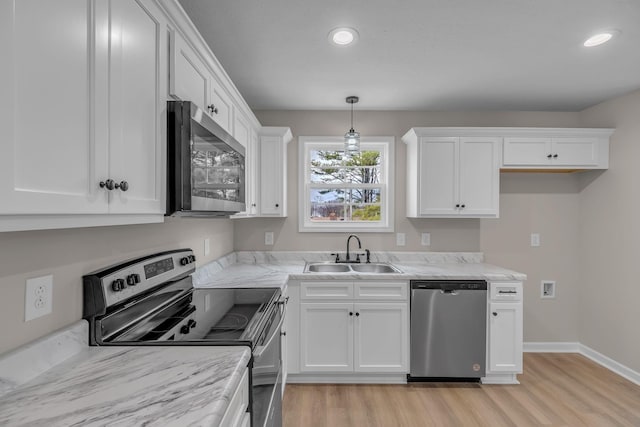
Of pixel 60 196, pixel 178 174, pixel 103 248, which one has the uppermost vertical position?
pixel 178 174

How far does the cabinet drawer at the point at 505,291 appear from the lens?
2551 mm

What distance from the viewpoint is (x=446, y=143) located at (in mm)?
2896

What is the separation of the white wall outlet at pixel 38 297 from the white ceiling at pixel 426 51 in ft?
4.69

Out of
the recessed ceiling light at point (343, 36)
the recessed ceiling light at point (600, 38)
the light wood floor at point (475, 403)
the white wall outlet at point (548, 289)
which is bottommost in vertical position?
the light wood floor at point (475, 403)

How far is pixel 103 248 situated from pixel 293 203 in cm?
208

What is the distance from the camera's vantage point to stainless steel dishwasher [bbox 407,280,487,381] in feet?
8.29

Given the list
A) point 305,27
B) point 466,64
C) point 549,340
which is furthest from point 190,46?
point 549,340

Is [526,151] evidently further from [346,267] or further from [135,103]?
[135,103]

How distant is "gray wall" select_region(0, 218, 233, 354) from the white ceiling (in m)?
1.24

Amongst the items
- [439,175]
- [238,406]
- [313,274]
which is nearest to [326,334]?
[313,274]

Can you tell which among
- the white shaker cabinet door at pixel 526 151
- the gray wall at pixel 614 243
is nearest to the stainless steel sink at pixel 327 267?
the white shaker cabinet door at pixel 526 151

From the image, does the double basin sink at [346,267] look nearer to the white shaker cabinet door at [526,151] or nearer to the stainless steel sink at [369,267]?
the stainless steel sink at [369,267]

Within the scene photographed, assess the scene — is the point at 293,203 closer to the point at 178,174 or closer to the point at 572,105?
the point at 178,174

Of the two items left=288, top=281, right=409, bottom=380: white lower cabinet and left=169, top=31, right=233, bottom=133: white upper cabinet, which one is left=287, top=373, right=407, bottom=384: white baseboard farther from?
left=169, top=31, right=233, bottom=133: white upper cabinet
